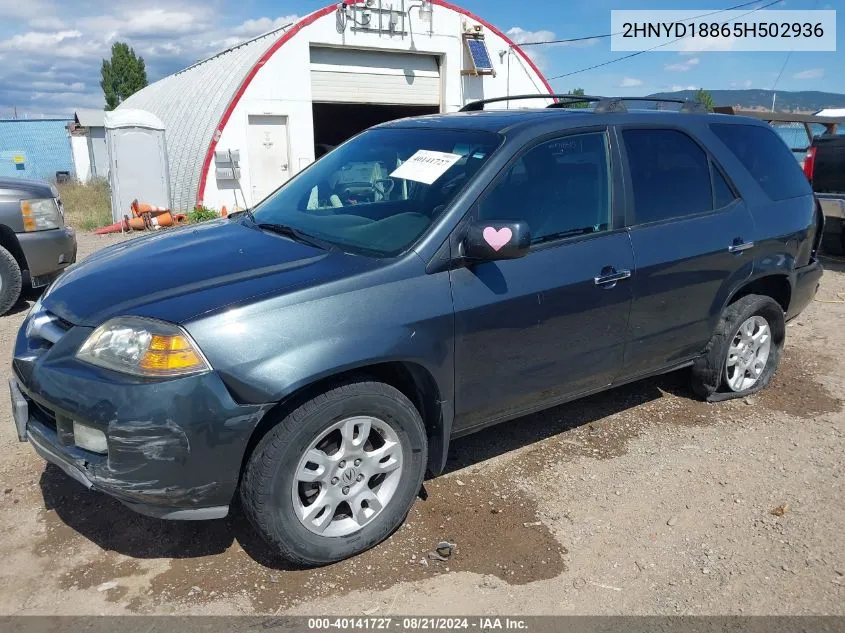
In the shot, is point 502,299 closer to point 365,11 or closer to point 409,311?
point 409,311

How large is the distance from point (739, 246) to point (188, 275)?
3.29 m

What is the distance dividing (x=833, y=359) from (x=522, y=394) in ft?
12.1

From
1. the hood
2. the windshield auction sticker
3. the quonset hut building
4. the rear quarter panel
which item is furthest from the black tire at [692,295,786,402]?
the quonset hut building

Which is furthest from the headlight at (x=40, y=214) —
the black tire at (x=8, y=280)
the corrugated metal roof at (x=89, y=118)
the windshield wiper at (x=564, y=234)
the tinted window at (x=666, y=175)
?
the corrugated metal roof at (x=89, y=118)

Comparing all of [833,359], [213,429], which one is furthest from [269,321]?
[833,359]

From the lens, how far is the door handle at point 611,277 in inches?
144

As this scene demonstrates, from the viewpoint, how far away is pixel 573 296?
357 centimetres

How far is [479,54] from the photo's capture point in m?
17.2

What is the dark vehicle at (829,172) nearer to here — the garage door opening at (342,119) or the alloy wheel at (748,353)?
the alloy wheel at (748,353)

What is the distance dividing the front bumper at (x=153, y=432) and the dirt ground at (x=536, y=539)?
497mm

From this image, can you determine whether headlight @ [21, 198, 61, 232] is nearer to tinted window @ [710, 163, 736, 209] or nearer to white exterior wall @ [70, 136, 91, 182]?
tinted window @ [710, 163, 736, 209]

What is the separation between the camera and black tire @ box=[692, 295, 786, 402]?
15.1 feet

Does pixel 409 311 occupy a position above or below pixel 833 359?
above

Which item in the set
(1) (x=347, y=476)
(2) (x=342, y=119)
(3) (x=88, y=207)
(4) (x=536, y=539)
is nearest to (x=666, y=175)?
(4) (x=536, y=539)
